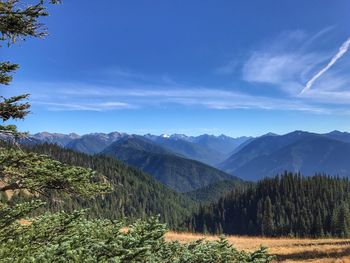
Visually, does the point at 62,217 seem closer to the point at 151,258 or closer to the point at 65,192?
the point at 65,192

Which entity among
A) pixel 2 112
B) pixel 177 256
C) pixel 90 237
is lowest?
pixel 177 256

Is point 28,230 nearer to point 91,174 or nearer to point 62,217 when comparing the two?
point 62,217

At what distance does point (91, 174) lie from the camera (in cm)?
1069

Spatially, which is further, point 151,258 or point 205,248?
point 205,248

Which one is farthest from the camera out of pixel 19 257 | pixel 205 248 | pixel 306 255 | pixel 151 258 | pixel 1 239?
pixel 306 255

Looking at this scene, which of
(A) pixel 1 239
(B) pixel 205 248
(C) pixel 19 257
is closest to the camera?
(C) pixel 19 257

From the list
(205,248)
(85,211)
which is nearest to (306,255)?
(205,248)

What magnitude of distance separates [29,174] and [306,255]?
66.5 ft

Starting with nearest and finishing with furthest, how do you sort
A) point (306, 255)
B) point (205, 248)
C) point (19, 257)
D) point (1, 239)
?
point (19, 257) → point (1, 239) → point (205, 248) → point (306, 255)

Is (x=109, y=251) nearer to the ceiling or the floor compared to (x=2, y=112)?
nearer to the floor

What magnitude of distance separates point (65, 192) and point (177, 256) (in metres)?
3.50

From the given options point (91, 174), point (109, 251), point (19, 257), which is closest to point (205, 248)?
point (109, 251)

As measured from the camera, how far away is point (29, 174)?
34.8 feet

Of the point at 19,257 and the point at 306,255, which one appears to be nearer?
the point at 19,257
